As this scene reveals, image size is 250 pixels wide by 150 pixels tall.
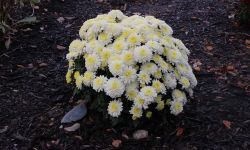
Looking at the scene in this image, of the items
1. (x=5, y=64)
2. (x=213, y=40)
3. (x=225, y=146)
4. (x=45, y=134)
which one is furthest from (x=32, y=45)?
(x=225, y=146)

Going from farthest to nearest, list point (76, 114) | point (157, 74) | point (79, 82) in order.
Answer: point (76, 114), point (79, 82), point (157, 74)

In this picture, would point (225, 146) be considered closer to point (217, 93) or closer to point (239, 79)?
point (217, 93)

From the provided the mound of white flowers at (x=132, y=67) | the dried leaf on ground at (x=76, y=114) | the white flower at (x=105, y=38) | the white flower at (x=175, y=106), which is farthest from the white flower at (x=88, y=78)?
the white flower at (x=175, y=106)

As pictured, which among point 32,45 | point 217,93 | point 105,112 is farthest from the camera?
point 32,45

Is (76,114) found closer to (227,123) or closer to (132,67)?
(132,67)

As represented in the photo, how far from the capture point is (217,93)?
12.9 ft

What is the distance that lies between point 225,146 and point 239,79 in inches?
41.2

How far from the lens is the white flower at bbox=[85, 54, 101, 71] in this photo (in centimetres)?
323

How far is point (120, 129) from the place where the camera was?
135 inches

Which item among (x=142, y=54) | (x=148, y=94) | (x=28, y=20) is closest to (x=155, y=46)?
(x=142, y=54)

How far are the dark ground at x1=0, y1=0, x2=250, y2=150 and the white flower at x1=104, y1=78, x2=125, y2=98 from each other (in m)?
0.42

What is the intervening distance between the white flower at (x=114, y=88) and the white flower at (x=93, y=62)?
0.17m

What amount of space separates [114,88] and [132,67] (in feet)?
0.69

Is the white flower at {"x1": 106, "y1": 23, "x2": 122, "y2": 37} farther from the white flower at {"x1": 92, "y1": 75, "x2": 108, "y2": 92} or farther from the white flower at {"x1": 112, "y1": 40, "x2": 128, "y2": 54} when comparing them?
the white flower at {"x1": 92, "y1": 75, "x2": 108, "y2": 92}
